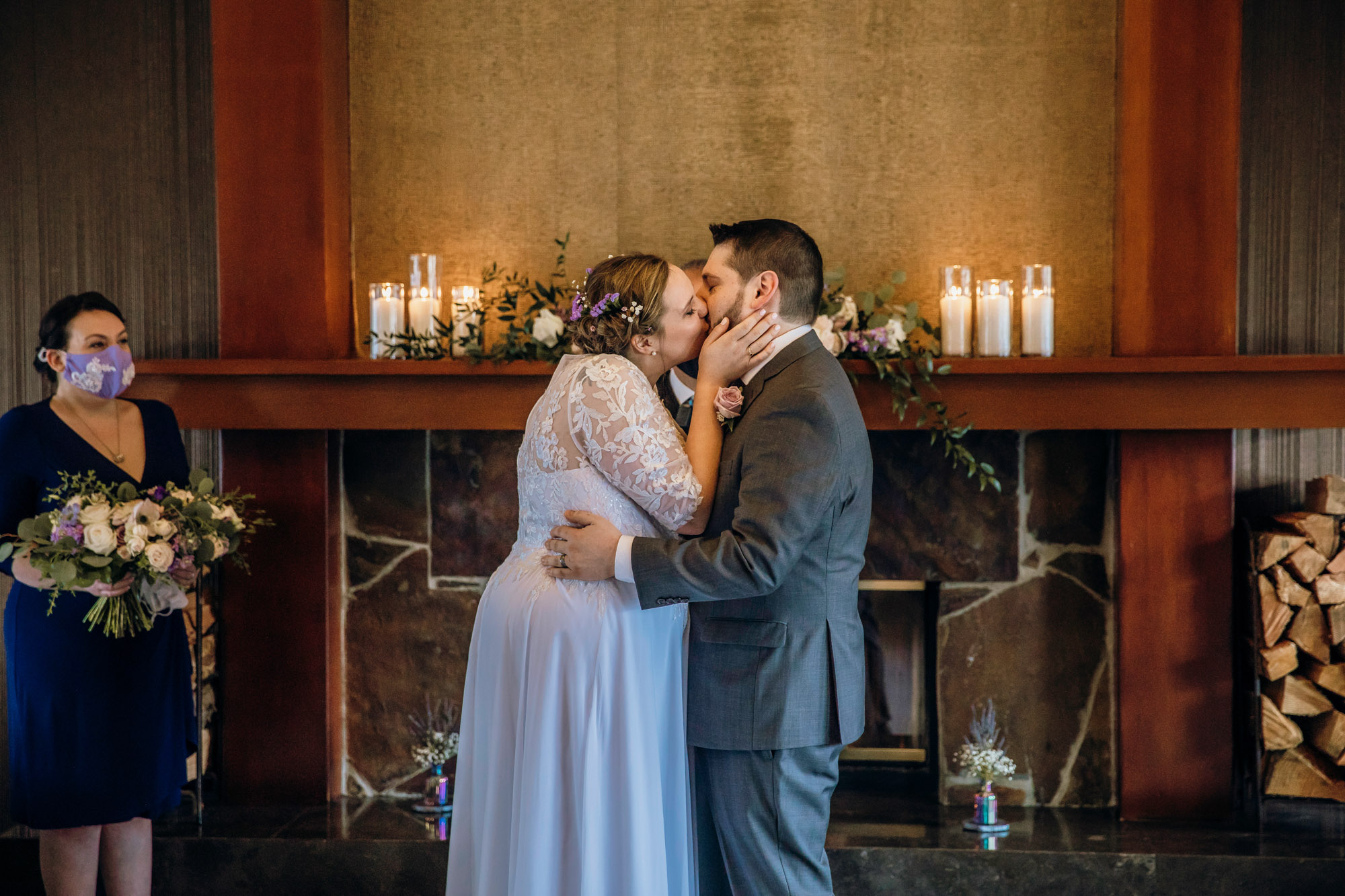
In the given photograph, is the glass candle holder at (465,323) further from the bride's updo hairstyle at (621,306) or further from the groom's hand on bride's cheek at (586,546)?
the groom's hand on bride's cheek at (586,546)

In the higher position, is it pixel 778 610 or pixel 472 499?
pixel 472 499

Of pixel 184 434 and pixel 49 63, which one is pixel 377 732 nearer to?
pixel 184 434

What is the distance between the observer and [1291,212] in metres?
3.17

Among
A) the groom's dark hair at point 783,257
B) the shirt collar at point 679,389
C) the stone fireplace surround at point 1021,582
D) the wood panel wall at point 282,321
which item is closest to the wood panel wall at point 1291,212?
the stone fireplace surround at point 1021,582

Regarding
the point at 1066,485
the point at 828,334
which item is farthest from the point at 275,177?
Answer: the point at 1066,485

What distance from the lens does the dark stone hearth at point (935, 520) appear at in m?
3.21

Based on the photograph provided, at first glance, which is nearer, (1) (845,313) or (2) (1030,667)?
(1) (845,313)

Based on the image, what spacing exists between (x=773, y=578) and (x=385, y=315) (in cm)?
175

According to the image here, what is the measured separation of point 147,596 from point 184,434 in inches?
38.8

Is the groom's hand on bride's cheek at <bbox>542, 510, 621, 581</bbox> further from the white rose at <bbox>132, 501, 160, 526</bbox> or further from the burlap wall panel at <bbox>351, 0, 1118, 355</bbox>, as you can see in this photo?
the burlap wall panel at <bbox>351, 0, 1118, 355</bbox>

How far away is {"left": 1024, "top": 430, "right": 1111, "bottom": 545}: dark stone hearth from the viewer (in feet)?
10.5

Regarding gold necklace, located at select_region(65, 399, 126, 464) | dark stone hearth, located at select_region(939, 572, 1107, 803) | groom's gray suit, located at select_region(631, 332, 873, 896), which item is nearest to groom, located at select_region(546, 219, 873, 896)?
groom's gray suit, located at select_region(631, 332, 873, 896)

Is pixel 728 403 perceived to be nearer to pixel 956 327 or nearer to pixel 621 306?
pixel 621 306

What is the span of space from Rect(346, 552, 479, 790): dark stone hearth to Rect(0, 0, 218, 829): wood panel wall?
754 millimetres
